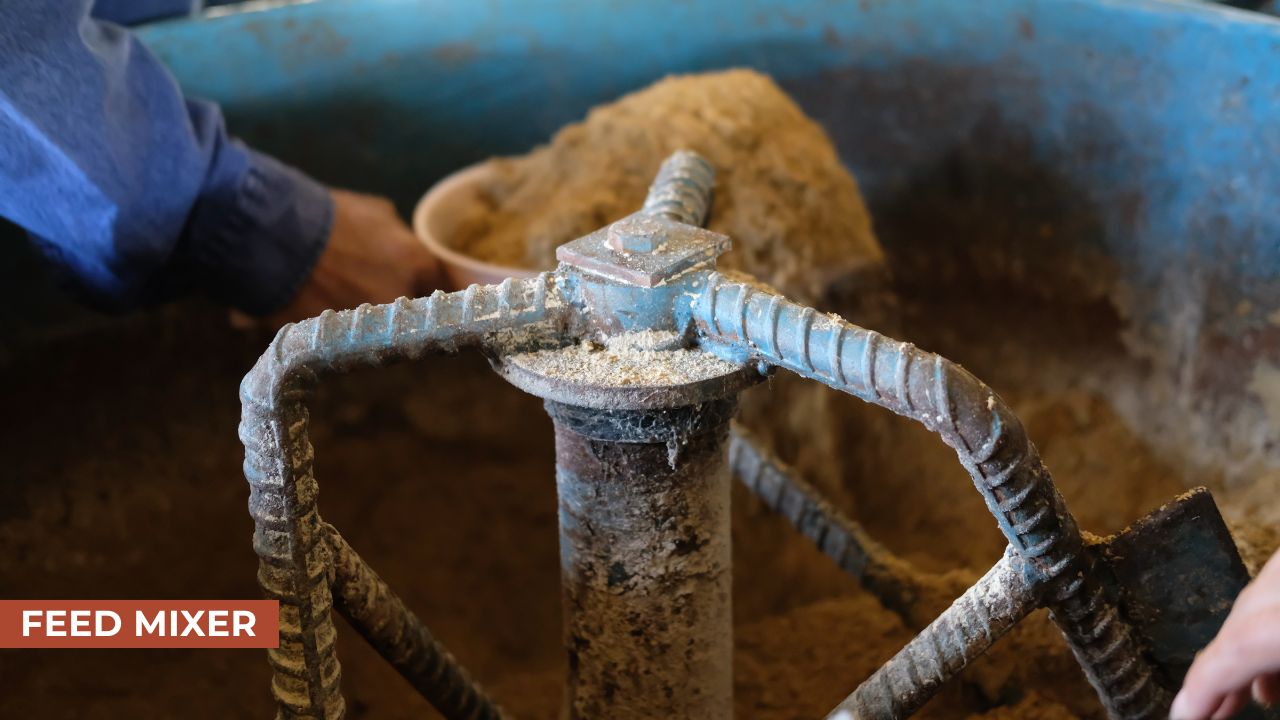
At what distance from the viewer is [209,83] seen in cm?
153

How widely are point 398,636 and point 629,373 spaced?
0.93ft

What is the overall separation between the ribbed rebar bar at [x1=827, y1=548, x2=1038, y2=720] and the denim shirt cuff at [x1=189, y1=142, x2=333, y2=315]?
2.71 feet

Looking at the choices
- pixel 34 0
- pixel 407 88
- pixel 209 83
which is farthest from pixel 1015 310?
pixel 34 0

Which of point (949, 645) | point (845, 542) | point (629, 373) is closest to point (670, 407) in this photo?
point (629, 373)

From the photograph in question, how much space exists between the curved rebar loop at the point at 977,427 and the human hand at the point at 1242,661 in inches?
5.6

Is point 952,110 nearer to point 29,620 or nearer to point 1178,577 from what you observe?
point 1178,577

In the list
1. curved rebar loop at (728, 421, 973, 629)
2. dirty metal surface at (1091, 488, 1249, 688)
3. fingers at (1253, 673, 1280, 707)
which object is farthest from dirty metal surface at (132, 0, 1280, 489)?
fingers at (1253, 673, 1280, 707)

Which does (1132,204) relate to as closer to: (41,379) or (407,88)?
(407,88)

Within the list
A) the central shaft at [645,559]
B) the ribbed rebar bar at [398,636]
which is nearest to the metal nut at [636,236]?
the central shaft at [645,559]

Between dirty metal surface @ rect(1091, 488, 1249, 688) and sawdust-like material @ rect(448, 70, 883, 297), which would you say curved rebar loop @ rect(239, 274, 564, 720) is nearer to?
dirty metal surface @ rect(1091, 488, 1249, 688)

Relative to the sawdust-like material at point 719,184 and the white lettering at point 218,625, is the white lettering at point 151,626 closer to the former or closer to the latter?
the white lettering at point 218,625

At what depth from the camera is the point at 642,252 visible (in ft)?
2.56

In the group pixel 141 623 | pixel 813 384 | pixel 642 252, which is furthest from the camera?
pixel 813 384

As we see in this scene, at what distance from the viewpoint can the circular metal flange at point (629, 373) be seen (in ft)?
2.43
